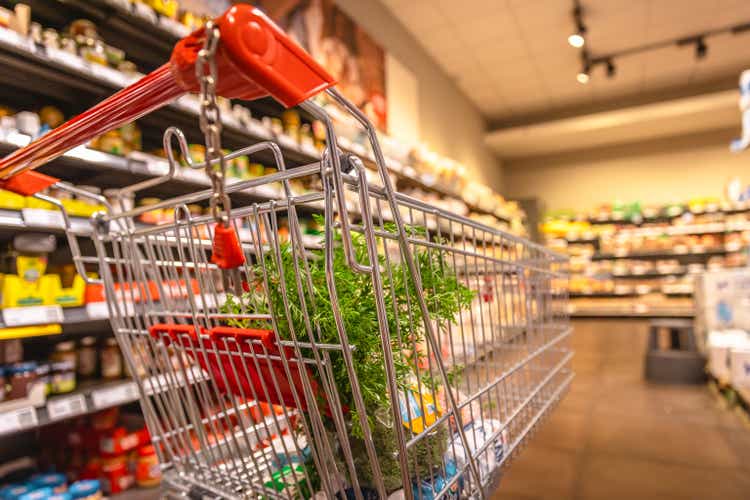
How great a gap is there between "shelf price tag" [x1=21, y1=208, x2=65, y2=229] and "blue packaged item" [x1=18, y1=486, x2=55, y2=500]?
33.1 inches

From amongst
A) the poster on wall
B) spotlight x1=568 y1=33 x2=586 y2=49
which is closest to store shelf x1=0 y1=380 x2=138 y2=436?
the poster on wall

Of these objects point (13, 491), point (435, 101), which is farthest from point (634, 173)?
point (13, 491)

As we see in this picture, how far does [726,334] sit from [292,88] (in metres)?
3.57

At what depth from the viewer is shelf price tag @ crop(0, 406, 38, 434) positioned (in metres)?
1.42

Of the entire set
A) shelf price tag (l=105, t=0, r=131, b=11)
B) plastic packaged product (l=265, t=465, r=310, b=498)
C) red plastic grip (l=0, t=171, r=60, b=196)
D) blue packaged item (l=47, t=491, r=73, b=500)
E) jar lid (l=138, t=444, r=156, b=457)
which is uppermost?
shelf price tag (l=105, t=0, r=131, b=11)

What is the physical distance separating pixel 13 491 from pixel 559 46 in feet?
21.6

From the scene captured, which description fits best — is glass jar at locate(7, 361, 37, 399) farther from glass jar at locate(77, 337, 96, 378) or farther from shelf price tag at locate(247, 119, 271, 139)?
shelf price tag at locate(247, 119, 271, 139)

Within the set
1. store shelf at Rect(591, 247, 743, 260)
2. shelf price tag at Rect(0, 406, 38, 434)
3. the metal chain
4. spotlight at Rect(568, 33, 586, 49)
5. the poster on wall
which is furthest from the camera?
store shelf at Rect(591, 247, 743, 260)

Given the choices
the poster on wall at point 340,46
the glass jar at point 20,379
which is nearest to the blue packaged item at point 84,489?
the glass jar at point 20,379

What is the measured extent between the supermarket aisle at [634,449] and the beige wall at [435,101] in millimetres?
3721

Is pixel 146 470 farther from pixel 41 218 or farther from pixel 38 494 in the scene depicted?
pixel 41 218

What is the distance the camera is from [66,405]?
1605mm

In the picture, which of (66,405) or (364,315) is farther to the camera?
(66,405)

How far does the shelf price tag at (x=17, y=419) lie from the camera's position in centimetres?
142
